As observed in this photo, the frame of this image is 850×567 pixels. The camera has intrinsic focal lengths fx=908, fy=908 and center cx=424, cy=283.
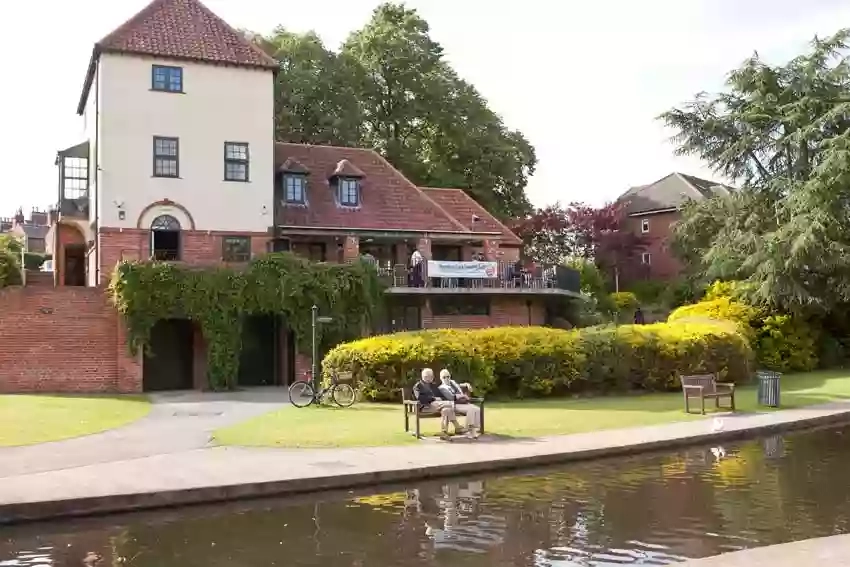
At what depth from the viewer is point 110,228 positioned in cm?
3039

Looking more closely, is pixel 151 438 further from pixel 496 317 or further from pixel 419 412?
pixel 496 317

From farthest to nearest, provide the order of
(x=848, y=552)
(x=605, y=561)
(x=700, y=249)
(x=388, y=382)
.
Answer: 1. (x=700, y=249)
2. (x=388, y=382)
3. (x=605, y=561)
4. (x=848, y=552)

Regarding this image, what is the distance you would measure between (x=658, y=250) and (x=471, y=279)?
28059 millimetres

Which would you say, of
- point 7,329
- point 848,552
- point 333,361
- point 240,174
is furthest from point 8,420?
point 848,552

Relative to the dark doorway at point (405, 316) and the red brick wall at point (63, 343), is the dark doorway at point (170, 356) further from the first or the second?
the dark doorway at point (405, 316)

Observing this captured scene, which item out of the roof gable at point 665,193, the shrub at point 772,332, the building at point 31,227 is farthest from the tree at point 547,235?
the building at point 31,227

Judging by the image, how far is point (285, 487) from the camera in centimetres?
1191

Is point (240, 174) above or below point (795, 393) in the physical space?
above

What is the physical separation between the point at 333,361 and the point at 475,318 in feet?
35.2

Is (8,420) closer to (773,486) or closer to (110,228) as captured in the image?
(110,228)

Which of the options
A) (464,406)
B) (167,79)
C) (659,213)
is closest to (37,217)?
(659,213)

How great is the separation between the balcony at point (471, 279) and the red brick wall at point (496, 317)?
728 millimetres

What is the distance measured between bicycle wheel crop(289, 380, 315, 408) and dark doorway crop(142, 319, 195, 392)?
30.3 feet

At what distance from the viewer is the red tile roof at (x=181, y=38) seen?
30906mm
